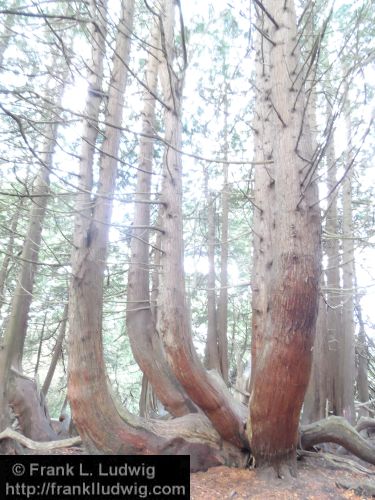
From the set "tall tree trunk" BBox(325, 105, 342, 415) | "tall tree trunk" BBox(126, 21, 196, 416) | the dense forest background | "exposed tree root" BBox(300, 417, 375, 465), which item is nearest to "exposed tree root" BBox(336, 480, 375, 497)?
"exposed tree root" BBox(300, 417, 375, 465)

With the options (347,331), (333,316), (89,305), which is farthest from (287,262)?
(333,316)

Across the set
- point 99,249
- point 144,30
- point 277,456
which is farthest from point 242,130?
point 277,456

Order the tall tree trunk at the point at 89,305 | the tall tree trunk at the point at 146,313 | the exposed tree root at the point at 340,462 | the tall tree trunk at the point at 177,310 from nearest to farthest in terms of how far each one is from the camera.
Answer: the tall tree trunk at the point at 89,305 → the tall tree trunk at the point at 177,310 → the exposed tree root at the point at 340,462 → the tall tree trunk at the point at 146,313

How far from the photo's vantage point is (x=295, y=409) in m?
3.33

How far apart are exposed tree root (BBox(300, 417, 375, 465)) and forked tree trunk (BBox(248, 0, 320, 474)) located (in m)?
1.07

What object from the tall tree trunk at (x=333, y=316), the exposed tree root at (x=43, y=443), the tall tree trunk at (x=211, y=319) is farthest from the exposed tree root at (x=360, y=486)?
the tall tree trunk at (x=211, y=319)

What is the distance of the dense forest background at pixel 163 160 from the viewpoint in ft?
11.0

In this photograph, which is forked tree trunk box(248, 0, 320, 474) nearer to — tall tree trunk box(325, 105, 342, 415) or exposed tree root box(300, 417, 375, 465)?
exposed tree root box(300, 417, 375, 465)

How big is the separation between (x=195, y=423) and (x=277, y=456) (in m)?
1.11

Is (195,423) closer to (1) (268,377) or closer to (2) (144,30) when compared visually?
(1) (268,377)

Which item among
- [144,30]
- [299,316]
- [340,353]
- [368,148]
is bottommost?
[340,353]
